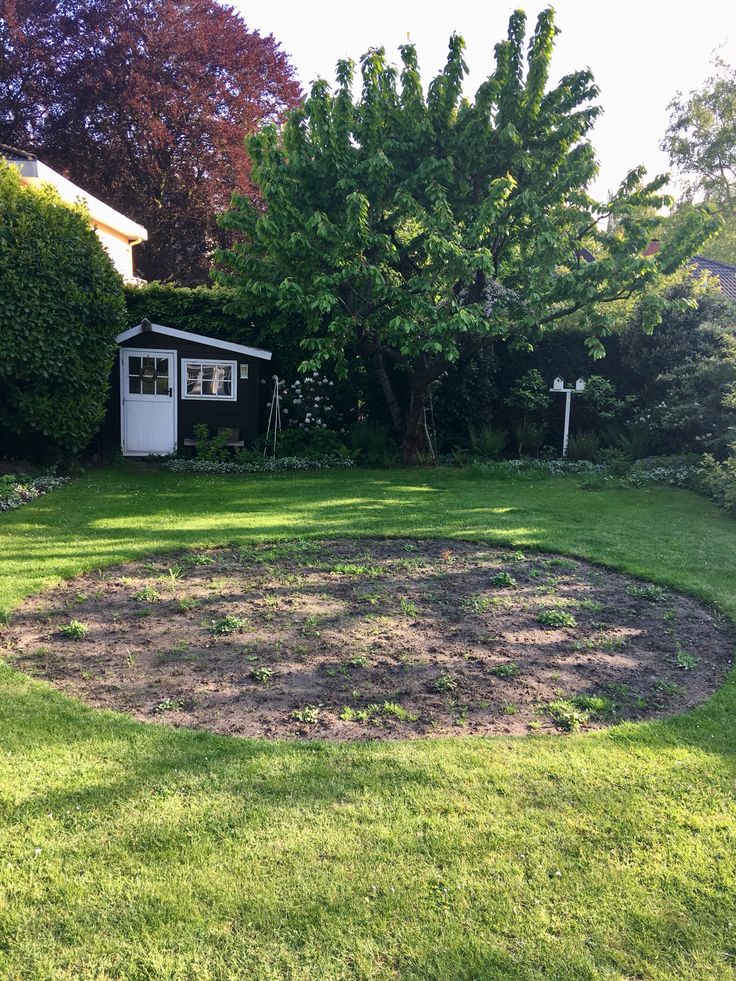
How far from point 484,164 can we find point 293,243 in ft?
11.3

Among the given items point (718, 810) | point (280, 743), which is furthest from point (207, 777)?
point (718, 810)

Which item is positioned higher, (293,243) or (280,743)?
(293,243)

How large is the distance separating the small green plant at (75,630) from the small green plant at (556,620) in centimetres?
305

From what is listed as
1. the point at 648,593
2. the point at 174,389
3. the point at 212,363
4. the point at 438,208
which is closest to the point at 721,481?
the point at 648,593

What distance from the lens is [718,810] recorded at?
9.23ft

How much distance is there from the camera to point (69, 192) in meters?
15.2

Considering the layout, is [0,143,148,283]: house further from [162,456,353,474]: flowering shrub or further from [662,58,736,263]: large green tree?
[662,58,736,263]: large green tree

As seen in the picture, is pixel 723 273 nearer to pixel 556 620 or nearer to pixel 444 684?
pixel 556 620

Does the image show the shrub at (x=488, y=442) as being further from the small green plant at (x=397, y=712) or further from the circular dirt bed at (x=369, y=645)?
the small green plant at (x=397, y=712)

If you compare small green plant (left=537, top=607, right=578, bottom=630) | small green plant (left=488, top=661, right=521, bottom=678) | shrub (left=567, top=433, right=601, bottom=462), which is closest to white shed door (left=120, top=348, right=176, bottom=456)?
shrub (left=567, top=433, right=601, bottom=462)

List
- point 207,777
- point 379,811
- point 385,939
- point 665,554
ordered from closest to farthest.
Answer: point 385,939 → point 379,811 → point 207,777 → point 665,554

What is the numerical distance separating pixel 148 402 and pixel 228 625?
9.08 meters

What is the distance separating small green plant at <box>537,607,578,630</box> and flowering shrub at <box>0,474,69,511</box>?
21.0 ft

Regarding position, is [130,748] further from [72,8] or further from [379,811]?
[72,8]
